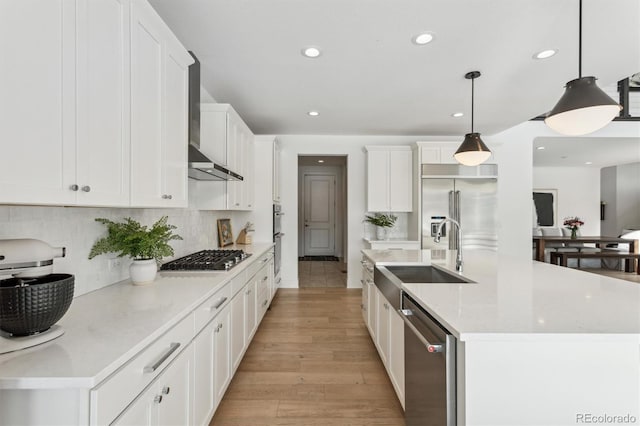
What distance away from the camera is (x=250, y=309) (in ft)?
8.80

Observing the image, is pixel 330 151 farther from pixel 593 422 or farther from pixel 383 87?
pixel 593 422

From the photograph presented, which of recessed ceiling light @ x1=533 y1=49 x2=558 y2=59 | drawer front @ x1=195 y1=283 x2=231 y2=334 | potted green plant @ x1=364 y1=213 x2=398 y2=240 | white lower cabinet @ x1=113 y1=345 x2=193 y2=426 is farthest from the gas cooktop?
recessed ceiling light @ x1=533 y1=49 x2=558 y2=59

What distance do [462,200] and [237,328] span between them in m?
3.79

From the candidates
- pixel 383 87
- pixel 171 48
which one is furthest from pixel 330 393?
pixel 383 87

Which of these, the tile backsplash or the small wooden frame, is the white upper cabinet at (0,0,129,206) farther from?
the small wooden frame

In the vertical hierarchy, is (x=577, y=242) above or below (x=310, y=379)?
above

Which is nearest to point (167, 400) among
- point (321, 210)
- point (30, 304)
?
point (30, 304)

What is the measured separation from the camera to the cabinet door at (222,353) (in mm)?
1770

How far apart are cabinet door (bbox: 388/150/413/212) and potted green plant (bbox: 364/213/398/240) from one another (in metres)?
0.21

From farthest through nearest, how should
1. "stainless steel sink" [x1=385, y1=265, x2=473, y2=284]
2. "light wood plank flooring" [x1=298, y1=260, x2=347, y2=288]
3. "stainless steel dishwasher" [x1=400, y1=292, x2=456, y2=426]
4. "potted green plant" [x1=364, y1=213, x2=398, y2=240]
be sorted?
"light wood plank flooring" [x1=298, y1=260, x2=347, y2=288] < "potted green plant" [x1=364, y1=213, x2=398, y2=240] < "stainless steel sink" [x1=385, y1=265, x2=473, y2=284] < "stainless steel dishwasher" [x1=400, y1=292, x2=456, y2=426]

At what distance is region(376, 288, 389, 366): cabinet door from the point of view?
219 cm

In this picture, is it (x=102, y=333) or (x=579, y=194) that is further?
(x=579, y=194)

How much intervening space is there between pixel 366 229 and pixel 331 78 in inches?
113

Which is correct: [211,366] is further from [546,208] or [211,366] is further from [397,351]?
[546,208]
